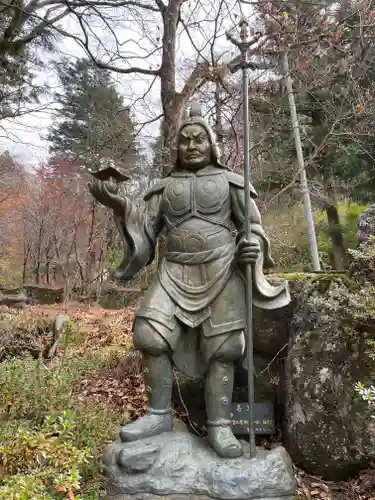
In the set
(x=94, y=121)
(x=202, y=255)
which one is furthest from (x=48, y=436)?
(x=94, y=121)

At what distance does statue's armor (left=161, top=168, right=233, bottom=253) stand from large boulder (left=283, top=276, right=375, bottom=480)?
108cm

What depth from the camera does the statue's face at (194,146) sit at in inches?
138

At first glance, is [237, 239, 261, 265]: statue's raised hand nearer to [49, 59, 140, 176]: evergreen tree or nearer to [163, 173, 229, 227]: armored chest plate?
[163, 173, 229, 227]: armored chest plate

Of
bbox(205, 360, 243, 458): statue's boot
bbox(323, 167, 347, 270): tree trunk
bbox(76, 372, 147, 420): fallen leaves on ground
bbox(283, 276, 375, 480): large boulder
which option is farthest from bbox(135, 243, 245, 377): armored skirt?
bbox(323, 167, 347, 270): tree trunk

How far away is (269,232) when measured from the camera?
29.1ft

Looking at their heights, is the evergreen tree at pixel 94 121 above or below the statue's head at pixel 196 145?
above

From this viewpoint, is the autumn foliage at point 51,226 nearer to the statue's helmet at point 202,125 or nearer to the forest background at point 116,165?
the forest background at point 116,165

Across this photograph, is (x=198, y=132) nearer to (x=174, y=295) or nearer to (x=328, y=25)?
(x=174, y=295)

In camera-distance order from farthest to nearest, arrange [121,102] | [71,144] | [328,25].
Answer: [71,144]
[121,102]
[328,25]

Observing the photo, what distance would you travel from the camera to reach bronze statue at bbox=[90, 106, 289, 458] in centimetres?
314

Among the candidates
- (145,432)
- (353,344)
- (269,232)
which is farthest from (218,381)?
(269,232)

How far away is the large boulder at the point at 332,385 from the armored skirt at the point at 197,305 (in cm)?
74

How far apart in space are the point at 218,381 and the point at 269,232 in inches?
238

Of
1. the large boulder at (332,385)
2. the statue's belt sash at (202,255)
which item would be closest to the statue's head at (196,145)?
the statue's belt sash at (202,255)
